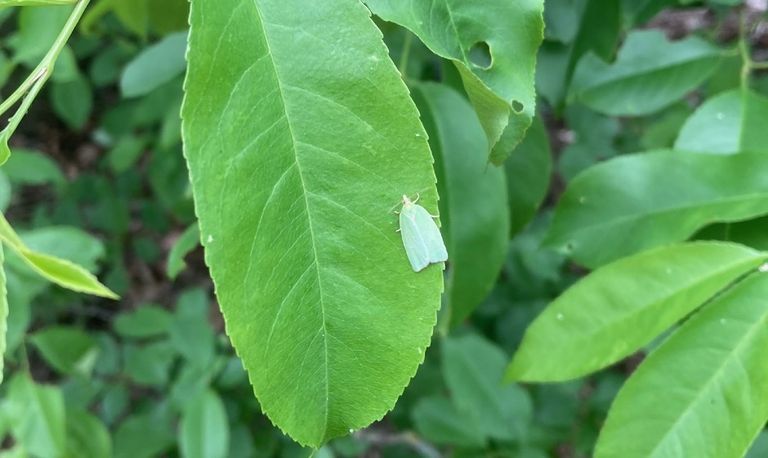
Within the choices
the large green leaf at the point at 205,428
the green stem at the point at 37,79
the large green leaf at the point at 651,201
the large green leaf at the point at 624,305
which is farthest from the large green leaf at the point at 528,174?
the large green leaf at the point at 205,428

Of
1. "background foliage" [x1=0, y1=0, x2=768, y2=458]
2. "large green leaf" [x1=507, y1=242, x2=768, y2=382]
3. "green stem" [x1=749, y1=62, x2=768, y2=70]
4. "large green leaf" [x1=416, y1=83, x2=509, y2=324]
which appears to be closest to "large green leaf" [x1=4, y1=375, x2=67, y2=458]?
"background foliage" [x1=0, y1=0, x2=768, y2=458]

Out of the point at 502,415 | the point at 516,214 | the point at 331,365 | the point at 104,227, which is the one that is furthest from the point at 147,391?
the point at 331,365

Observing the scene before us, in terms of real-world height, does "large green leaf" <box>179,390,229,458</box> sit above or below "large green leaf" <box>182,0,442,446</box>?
below

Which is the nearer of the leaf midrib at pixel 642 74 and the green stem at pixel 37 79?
the green stem at pixel 37 79

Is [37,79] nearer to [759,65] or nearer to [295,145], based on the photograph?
[295,145]

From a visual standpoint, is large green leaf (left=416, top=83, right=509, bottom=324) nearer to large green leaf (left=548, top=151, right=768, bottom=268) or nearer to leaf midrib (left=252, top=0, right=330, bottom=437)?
large green leaf (left=548, top=151, right=768, bottom=268)

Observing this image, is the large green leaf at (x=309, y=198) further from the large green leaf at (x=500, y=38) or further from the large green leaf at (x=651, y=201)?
the large green leaf at (x=651, y=201)
